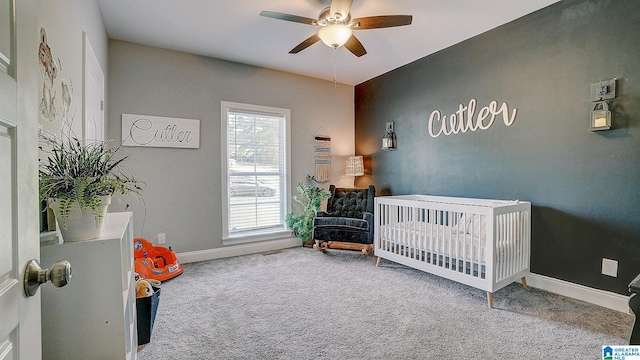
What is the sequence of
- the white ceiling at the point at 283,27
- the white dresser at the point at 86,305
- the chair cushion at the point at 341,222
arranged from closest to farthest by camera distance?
the white dresser at the point at 86,305
the white ceiling at the point at 283,27
the chair cushion at the point at 341,222

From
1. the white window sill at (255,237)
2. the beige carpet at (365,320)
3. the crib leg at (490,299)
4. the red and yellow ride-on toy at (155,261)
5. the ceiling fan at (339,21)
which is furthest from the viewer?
the white window sill at (255,237)

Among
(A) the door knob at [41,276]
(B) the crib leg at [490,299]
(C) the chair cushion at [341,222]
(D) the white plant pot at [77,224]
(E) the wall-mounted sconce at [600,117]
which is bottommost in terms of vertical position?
(B) the crib leg at [490,299]

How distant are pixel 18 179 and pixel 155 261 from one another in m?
2.78

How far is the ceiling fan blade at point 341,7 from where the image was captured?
215 centimetres

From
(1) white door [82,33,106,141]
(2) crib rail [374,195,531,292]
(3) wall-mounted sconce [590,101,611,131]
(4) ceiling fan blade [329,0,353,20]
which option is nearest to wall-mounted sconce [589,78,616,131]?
(3) wall-mounted sconce [590,101,611,131]

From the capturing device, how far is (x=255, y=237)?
159 inches

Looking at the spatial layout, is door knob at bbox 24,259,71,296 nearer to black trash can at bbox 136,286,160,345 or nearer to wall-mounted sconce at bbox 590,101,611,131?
black trash can at bbox 136,286,160,345

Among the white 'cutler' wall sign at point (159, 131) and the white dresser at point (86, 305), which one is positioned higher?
the white 'cutler' wall sign at point (159, 131)

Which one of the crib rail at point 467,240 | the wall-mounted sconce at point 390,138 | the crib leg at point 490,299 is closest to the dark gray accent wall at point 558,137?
the crib rail at point 467,240

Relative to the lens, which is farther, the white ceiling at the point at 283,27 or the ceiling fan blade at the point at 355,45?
the ceiling fan blade at the point at 355,45

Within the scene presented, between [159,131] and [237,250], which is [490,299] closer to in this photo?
[237,250]

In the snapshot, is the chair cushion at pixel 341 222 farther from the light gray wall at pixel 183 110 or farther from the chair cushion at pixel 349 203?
the light gray wall at pixel 183 110

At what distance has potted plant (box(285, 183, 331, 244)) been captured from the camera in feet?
13.5

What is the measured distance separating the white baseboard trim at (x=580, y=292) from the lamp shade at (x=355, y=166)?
2.40m
